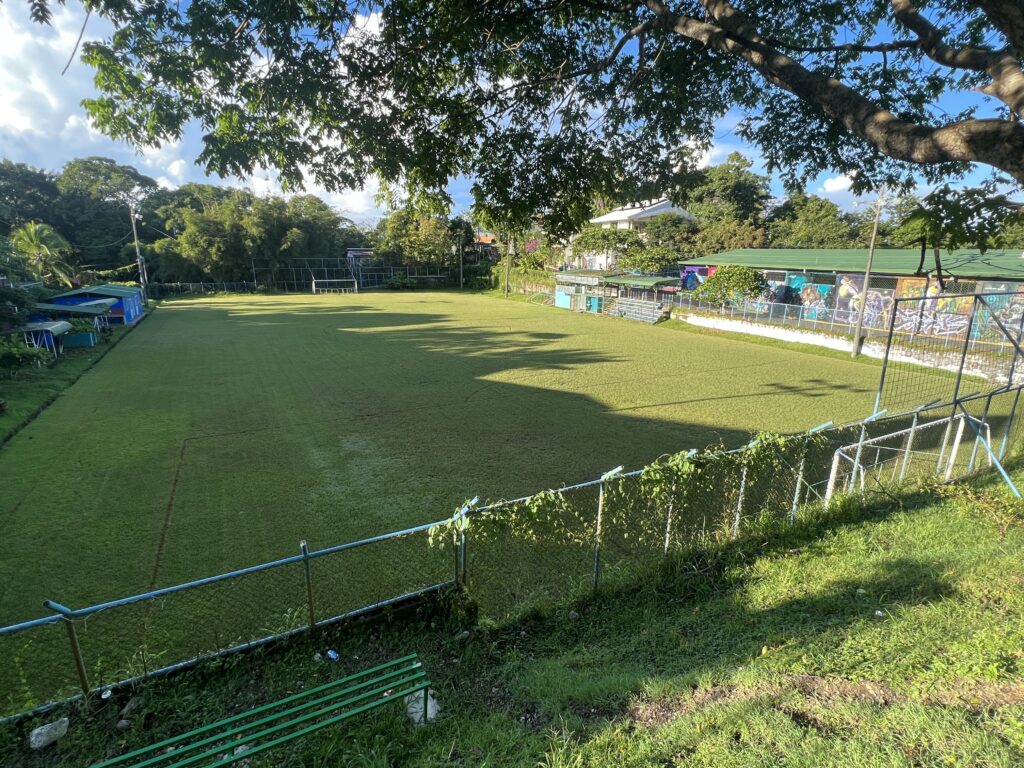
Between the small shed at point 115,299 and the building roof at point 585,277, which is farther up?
the building roof at point 585,277

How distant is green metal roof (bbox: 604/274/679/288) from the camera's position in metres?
31.6

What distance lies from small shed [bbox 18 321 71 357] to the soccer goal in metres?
38.6

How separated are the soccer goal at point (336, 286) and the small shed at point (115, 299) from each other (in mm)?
24992

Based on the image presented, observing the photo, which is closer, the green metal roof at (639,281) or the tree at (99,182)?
the green metal roof at (639,281)

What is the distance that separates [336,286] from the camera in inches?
2313

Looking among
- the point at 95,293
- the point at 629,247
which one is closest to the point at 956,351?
the point at 629,247

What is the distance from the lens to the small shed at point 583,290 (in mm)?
35812

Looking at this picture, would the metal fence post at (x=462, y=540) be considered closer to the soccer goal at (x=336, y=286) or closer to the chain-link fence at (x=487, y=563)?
the chain-link fence at (x=487, y=563)

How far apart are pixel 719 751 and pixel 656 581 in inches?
96.2

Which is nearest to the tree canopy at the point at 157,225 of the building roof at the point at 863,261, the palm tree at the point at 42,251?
the palm tree at the point at 42,251

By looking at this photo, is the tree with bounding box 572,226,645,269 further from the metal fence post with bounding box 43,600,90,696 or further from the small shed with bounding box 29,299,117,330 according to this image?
the metal fence post with bounding box 43,600,90,696

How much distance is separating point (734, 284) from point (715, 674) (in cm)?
2459

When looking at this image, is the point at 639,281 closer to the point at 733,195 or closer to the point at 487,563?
the point at 733,195

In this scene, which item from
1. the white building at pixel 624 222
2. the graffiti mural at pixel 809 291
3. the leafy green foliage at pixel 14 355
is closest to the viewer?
the leafy green foliage at pixel 14 355
